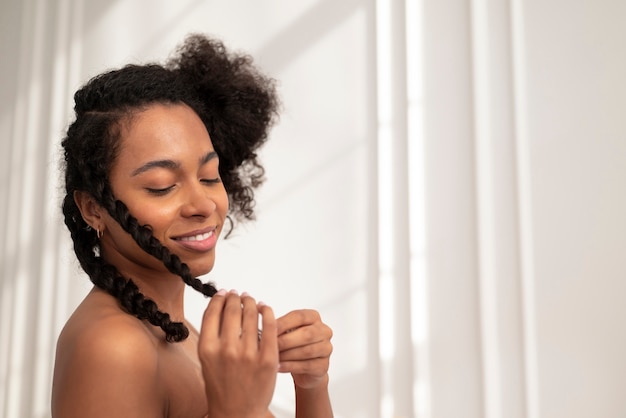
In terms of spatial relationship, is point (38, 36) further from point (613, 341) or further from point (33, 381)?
point (613, 341)

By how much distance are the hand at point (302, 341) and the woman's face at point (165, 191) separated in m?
0.23

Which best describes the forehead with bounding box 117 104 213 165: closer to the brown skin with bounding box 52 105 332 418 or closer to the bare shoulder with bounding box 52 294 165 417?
the brown skin with bounding box 52 105 332 418

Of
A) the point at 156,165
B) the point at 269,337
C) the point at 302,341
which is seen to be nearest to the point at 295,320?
the point at 302,341

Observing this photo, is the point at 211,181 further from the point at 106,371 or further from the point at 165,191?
the point at 106,371

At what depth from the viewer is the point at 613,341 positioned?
99.5 inches

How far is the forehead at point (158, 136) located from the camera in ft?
5.03

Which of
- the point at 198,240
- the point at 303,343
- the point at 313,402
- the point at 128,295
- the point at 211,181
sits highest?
the point at 211,181

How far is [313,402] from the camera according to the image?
1742 mm

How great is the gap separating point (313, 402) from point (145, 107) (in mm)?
752

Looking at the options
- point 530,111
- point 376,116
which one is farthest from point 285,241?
point 530,111

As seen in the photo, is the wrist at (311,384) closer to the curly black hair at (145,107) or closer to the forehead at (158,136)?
the curly black hair at (145,107)

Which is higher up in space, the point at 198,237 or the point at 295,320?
the point at 198,237

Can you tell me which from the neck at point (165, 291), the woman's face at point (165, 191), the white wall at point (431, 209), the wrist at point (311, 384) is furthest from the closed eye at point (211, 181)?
the white wall at point (431, 209)

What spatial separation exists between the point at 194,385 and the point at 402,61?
5.62 feet
